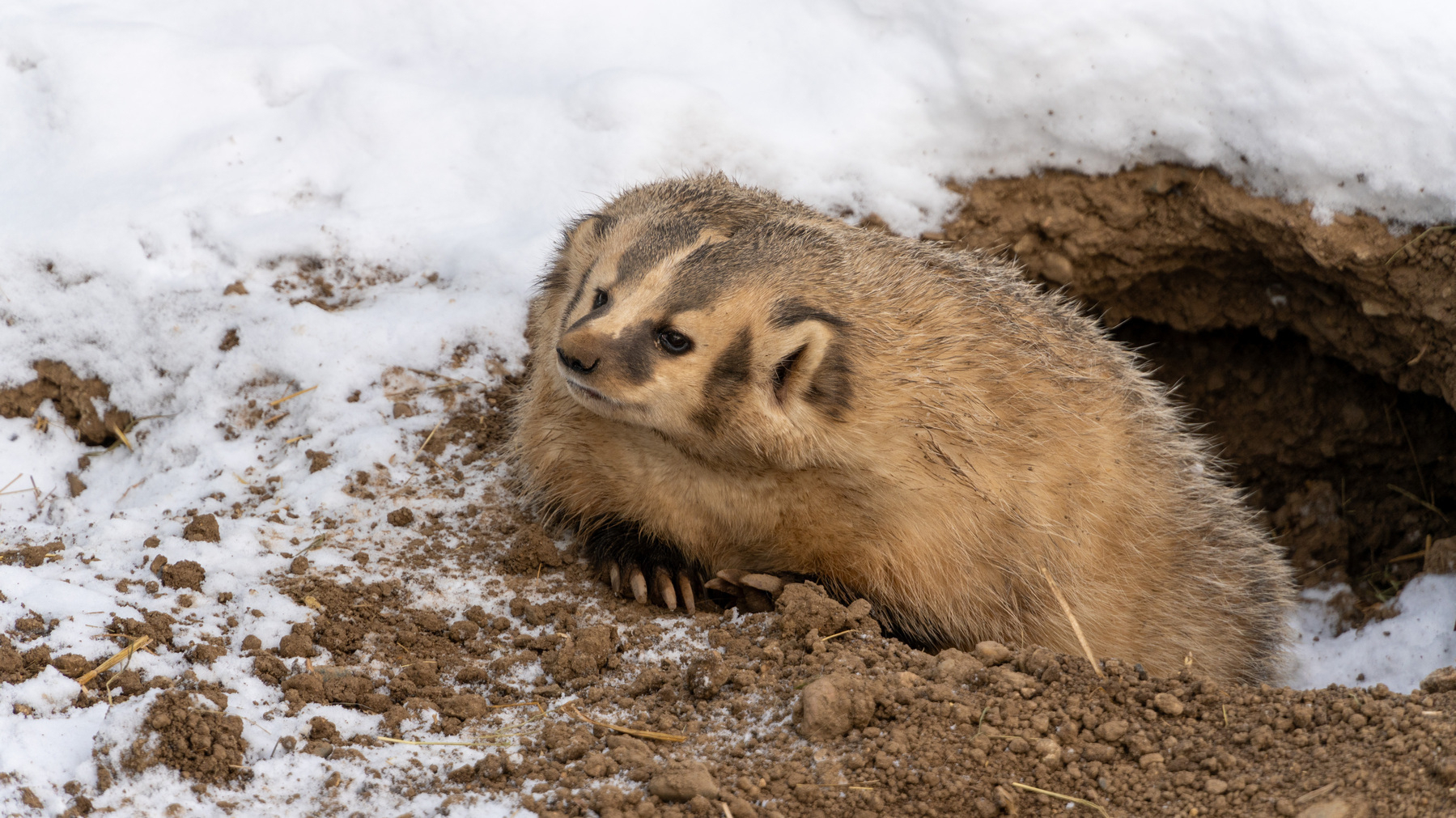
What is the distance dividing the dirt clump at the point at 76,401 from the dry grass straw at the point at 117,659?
2.16m

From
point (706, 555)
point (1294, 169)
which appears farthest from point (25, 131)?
point (1294, 169)

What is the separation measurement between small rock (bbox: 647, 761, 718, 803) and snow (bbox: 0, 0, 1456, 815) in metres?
2.23

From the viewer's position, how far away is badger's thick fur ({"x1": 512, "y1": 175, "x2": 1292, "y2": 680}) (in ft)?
12.5

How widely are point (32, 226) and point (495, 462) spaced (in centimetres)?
264

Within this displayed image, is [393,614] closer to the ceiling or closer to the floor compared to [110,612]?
closer to the floor

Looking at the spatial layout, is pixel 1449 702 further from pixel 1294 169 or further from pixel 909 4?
pixel 909 4

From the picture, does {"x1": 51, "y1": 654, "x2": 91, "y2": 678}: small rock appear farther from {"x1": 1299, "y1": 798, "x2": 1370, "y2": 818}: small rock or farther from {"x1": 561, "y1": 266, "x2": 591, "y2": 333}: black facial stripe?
{"x1": 1299, "y1": 798, "x2": 1370, "y2": 818}: small rock

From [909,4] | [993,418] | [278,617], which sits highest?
Answer: [909,4]

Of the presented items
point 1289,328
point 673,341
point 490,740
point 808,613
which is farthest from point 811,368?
point 1289,328

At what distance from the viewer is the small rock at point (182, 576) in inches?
157

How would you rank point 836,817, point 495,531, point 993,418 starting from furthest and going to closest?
1. point 495,531
2. point 993,418
3. point 836,817

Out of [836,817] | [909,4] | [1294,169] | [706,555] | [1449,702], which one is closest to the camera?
[836,817]

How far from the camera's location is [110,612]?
3.64m

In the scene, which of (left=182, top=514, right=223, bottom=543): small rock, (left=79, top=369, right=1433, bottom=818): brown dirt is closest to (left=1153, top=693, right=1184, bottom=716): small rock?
(left=79, top=369, right=1433, bottom=818): brown dirt
